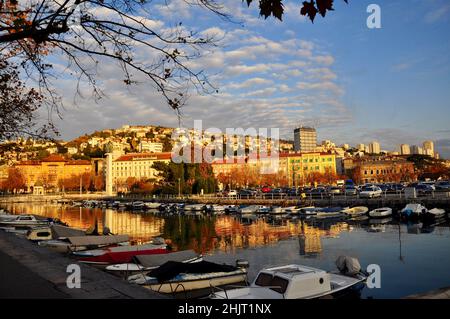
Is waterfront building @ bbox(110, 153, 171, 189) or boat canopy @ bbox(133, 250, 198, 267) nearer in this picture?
boat canopy @ bbox(133, 250, 198, 267)

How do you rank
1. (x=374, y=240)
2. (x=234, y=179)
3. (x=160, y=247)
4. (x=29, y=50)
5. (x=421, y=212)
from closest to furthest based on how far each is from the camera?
(x=29, y=50) < (x=160, y=247) < (x=374, y=240) < (x=421, y=212) < (x=234, y=179)

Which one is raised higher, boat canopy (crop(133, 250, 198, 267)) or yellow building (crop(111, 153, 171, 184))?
yellow building (crop(111, 153, 171, 184))

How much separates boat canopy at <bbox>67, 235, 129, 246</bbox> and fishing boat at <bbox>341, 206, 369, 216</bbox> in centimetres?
2791

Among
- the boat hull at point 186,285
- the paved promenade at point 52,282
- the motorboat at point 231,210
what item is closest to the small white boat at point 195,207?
the motorboat at point 231,210

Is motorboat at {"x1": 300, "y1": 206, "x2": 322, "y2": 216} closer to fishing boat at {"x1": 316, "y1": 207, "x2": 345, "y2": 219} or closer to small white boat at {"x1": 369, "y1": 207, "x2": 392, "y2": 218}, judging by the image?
fishing boat at {"x1": 316, "y1": 207, "x2": 345, "y2": 219}

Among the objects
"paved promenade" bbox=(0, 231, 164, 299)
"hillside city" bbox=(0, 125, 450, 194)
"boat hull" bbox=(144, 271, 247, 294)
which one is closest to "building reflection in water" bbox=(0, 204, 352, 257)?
"boat hull" bbox=(144, 271, 247, 294)

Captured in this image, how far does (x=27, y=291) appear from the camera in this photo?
683cm

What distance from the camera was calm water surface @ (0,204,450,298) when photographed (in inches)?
616

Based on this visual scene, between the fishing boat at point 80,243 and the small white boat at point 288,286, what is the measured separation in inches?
466

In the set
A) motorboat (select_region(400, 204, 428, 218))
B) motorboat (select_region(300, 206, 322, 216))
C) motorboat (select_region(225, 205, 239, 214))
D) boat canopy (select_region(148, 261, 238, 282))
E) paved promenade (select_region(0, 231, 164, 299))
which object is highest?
paved promenade (select_region(0, 231, 164, 299))

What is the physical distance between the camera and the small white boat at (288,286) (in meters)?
8.62

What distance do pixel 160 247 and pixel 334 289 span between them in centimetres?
941

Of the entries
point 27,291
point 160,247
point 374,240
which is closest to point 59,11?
point 27,291
